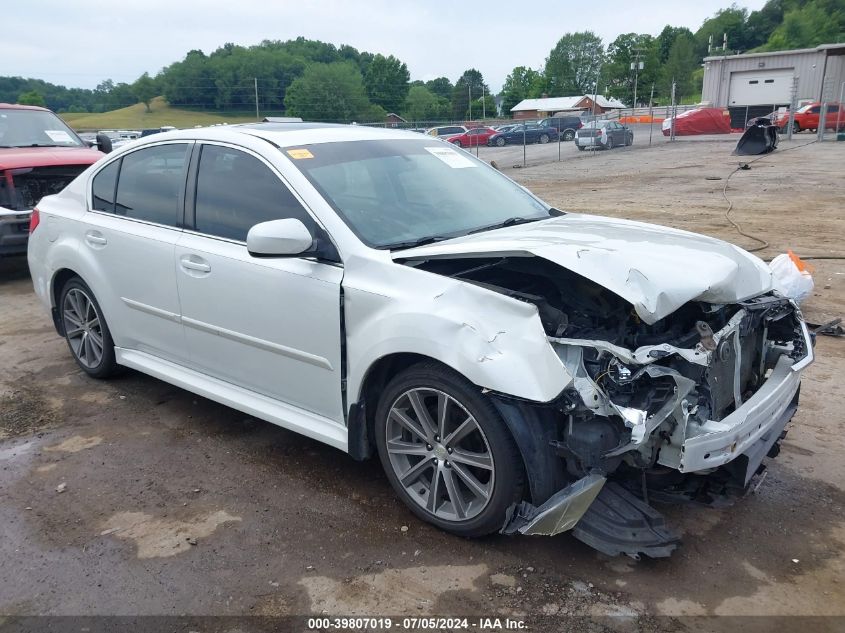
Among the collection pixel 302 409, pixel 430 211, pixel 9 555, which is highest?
pixel 430 211

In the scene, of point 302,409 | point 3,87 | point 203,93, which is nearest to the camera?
point 302,409

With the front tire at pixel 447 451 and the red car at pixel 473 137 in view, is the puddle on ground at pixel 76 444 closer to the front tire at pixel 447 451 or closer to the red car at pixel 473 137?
the front tire at pixel 447 451

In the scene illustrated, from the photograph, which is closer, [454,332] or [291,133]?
[454,332]

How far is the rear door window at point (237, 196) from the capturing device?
369cm

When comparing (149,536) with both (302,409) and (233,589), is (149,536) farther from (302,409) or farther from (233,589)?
(302,409)

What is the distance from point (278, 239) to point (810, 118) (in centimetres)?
3763

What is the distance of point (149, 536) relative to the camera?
333 cm

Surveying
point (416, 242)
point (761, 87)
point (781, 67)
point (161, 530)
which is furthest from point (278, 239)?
point (761, 87)

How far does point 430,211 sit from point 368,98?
143 feet

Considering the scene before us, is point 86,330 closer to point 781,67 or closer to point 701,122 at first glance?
point 701,122

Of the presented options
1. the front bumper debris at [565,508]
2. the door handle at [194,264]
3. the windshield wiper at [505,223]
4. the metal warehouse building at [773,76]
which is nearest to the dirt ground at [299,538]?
the front bumper debris at [565,508]

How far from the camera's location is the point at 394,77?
58.0 metres

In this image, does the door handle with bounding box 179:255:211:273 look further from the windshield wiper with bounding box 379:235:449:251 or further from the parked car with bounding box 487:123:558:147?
the parked car with bounding box 487:123:558:147

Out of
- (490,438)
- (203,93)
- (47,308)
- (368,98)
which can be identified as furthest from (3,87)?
(490,438)
